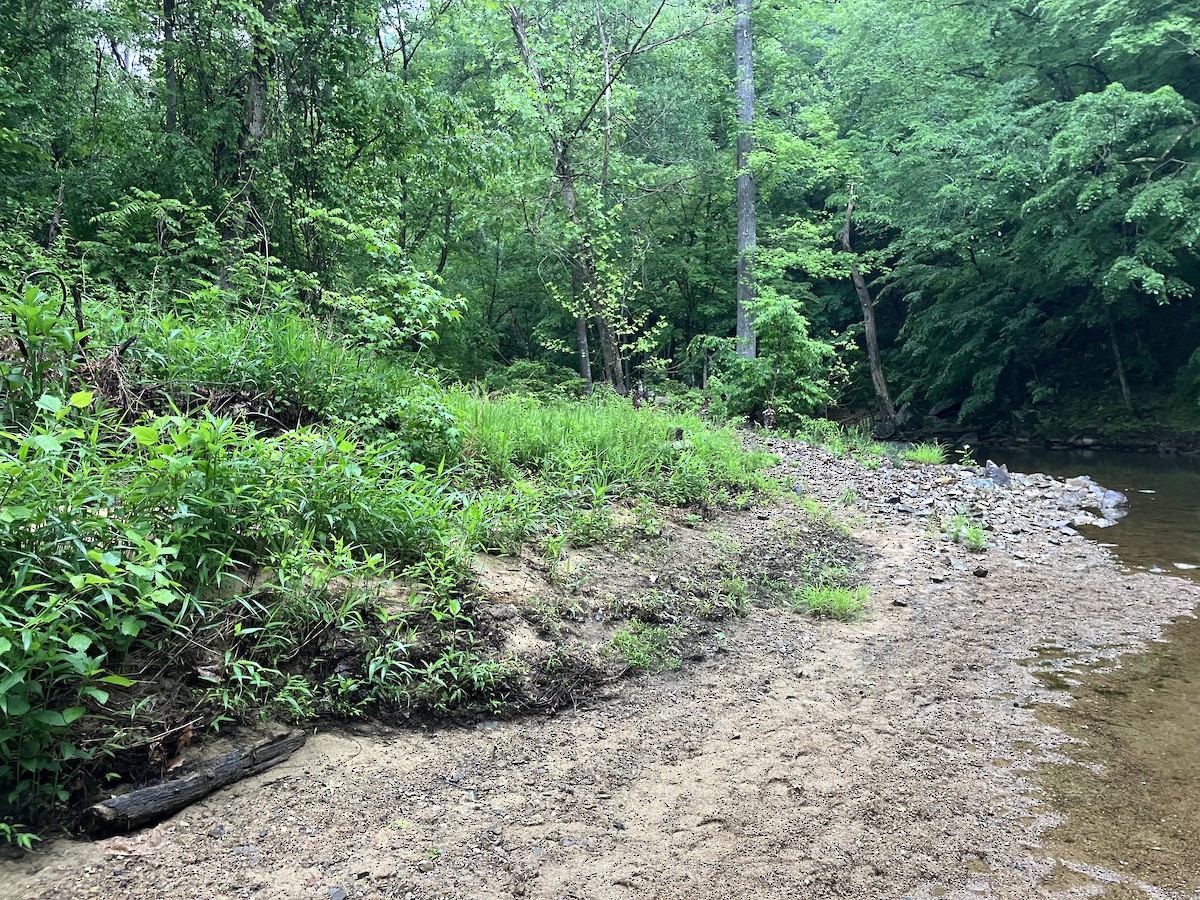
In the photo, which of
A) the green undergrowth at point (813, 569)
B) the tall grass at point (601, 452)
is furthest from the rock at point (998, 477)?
the tall grass at point (601, 452)

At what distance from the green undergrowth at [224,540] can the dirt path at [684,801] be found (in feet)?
0.95

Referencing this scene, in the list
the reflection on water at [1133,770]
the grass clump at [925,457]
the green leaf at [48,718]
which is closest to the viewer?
the green leaf at [48,718]

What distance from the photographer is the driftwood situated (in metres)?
2.11

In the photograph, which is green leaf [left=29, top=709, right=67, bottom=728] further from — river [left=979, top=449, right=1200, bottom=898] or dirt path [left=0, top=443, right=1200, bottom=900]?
river [left=979, top=449, right=1200, bottom=898]

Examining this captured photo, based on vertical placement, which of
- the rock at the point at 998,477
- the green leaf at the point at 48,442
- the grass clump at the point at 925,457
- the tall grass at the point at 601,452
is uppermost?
the green leaf at the point at 48,442

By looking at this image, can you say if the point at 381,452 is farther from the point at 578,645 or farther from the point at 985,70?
the point at 985,70

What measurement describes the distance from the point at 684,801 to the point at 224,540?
2248mm

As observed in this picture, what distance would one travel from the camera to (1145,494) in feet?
30.8

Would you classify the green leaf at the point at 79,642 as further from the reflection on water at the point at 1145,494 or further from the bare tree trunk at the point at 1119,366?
the bare tree trunk at the point at 1119,366

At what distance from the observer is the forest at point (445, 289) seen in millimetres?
2662

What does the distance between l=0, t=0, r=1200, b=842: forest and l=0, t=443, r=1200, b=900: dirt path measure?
0.38 meters

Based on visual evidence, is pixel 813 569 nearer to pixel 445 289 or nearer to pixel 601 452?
pixel 601 452

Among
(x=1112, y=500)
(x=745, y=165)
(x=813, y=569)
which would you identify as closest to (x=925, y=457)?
(x=1112, y=500)

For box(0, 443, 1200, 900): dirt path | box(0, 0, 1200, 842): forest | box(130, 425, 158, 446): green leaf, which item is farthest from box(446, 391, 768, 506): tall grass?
box(130, 425, 158, 446): green leaf
